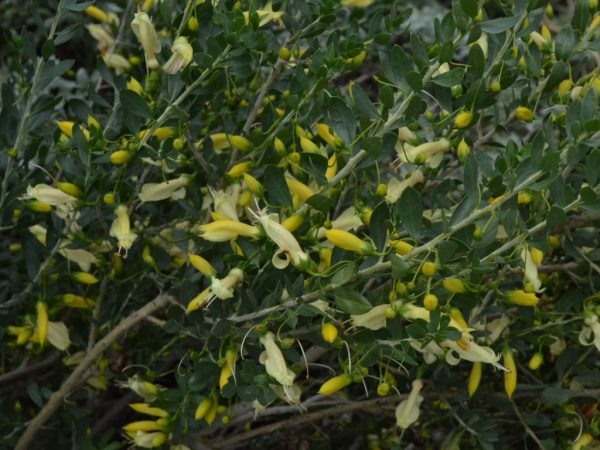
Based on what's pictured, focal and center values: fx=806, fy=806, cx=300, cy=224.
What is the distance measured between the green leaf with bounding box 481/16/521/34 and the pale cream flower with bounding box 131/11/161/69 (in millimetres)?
513

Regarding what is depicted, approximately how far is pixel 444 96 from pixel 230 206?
0.37 m

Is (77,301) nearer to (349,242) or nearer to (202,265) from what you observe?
(202,265)

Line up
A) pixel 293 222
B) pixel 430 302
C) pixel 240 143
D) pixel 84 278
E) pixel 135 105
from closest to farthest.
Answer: pixel 430 302 < pixel 293 222 < pixel 135 105 < pixel 240 143 < pixel 84 278

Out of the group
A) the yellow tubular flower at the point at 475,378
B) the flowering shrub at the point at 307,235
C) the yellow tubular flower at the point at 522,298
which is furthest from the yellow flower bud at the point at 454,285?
the yellow tubular flower at the point at 475,378

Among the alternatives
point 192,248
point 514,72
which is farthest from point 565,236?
point 192,248

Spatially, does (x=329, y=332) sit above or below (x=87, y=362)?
above

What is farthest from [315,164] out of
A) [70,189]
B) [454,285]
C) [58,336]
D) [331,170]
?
[58,336]

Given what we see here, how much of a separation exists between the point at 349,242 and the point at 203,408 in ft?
1.39

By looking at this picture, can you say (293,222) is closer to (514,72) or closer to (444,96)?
(444,96)

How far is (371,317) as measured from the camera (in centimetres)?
110

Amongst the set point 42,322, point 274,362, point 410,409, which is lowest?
point 410,409

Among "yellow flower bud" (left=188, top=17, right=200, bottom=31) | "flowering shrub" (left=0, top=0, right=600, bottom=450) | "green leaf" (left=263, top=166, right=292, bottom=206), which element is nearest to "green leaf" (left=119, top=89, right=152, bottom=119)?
"flowering shrub" (left=0, top=0, right=600, bottom=450)

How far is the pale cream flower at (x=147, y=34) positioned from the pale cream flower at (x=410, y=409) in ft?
2.34

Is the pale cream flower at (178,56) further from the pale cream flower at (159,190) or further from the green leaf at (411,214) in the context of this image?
the green leaf at (411,214)
